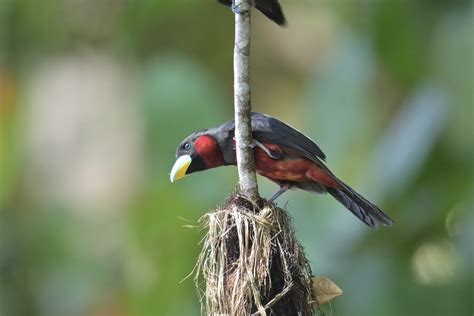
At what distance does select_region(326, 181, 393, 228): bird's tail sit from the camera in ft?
12.6

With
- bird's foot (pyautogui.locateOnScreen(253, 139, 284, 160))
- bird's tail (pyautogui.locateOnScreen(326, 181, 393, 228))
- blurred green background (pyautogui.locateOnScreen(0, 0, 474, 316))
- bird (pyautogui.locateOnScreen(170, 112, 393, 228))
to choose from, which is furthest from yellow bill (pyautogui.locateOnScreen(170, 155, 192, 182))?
→ blurred green background (pyautogui.locateOnScreen(0, 0, 474, 316))

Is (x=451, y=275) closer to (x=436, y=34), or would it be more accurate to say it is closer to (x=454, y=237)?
(x=454, y=237)

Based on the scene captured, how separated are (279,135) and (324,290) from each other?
0.64 m

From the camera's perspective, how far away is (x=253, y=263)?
124 inches

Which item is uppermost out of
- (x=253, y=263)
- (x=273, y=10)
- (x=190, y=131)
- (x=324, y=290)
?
(x=273, y=10)

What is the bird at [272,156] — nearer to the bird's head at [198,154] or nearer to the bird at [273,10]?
the bird's head at [198,154]

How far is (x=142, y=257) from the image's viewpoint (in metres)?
5.26

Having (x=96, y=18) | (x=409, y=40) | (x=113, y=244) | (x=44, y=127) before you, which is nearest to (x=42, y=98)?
(x=44, y=127)

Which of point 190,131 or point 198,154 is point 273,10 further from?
point 190,131

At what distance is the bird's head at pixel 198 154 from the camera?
12.0 ft

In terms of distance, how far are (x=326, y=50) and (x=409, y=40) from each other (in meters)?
1.68

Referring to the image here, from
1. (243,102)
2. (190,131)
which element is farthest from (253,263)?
(190,131)

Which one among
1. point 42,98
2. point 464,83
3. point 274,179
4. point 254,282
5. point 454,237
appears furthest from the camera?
point 42,98

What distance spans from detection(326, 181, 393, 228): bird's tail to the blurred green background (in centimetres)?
109
